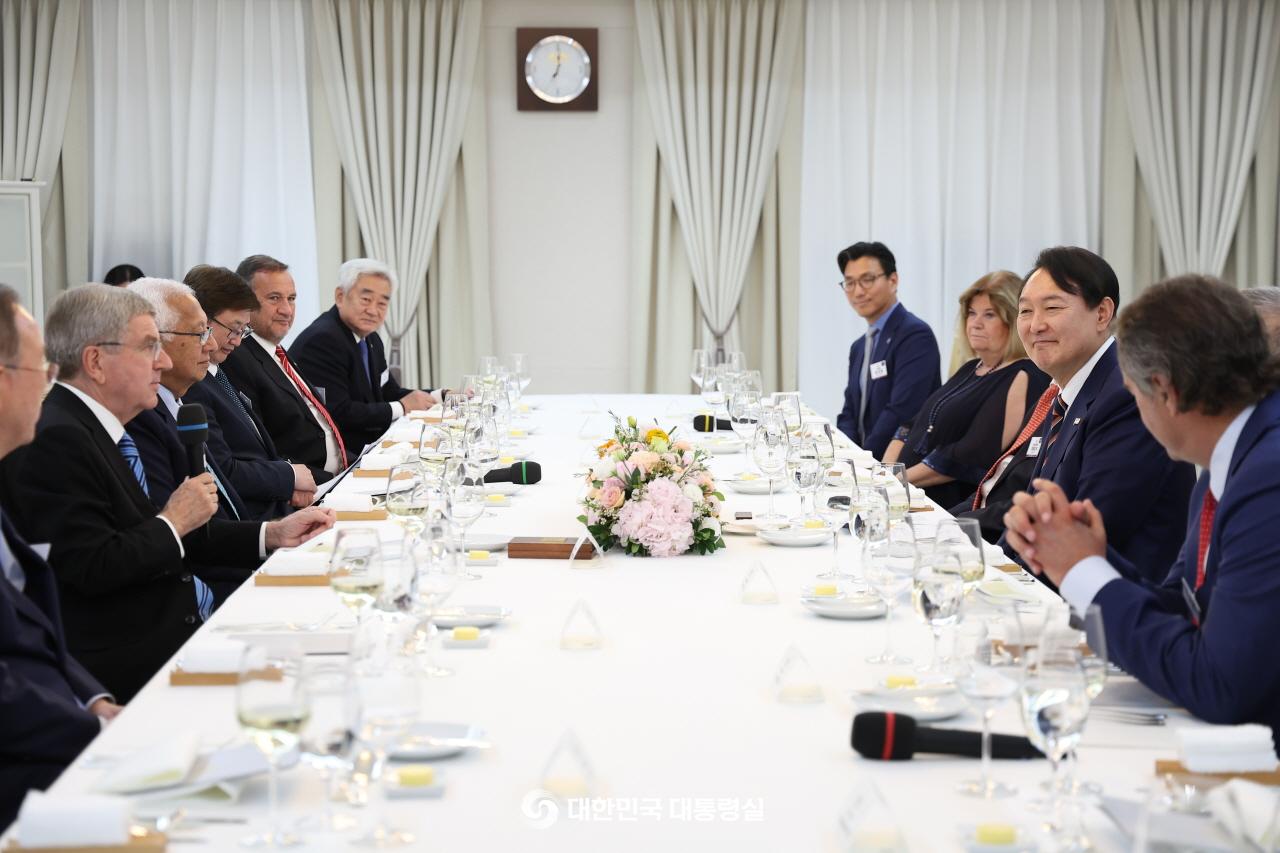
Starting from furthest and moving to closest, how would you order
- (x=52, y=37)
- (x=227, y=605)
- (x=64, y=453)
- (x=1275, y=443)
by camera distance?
(x=52, y=37) < (x=64, y=453) < (x=227, y=605) < (x=1275, y=443)

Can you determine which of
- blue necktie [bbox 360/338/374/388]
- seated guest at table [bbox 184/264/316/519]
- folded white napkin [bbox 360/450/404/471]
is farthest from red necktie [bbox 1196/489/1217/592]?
blue necktie [bbox 360/338/374/388]

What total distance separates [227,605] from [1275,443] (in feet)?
5.58

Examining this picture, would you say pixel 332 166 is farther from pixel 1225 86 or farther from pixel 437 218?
pixel 1225 86

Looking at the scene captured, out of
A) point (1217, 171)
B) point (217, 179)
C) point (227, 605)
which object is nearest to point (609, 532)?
point (227, 605)

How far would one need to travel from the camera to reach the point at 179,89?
8.12 m

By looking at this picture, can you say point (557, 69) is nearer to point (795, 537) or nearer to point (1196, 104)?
point (1196, 104)

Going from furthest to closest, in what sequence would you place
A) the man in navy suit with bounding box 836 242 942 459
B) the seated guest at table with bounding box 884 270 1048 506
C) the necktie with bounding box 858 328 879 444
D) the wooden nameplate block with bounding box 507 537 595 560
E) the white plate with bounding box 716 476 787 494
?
the necktie with bounding box 858 328 879 444, the man in navy suit with bounding box 836 242 942 459, the seated guest at table with bounding box 884 270 1048 506, the white plate with bounding box 716 476 787 494, the wooden nameplate block with bounding box 507 537 595 560

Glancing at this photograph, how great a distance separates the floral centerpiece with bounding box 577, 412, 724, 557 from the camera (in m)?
2.90

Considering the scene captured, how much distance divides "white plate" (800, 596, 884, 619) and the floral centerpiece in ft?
1.71

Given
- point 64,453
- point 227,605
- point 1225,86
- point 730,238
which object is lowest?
point 227,605

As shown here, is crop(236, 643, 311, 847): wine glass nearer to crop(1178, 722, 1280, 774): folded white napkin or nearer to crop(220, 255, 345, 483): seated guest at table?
crop(1178, 722, 1280, 774): folded white napkin

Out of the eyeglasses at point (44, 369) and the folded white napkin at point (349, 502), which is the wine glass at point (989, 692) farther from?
the folded white napkin at point (349, 502)

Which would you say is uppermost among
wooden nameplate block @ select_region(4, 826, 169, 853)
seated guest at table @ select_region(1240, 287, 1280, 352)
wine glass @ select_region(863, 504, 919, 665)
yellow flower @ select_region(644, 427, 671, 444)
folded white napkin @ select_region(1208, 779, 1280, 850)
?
seated guest at table @ select_region(1240, 287, 1280, 352)

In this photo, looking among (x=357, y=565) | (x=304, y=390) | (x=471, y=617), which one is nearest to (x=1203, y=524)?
(x=471, y=617)
